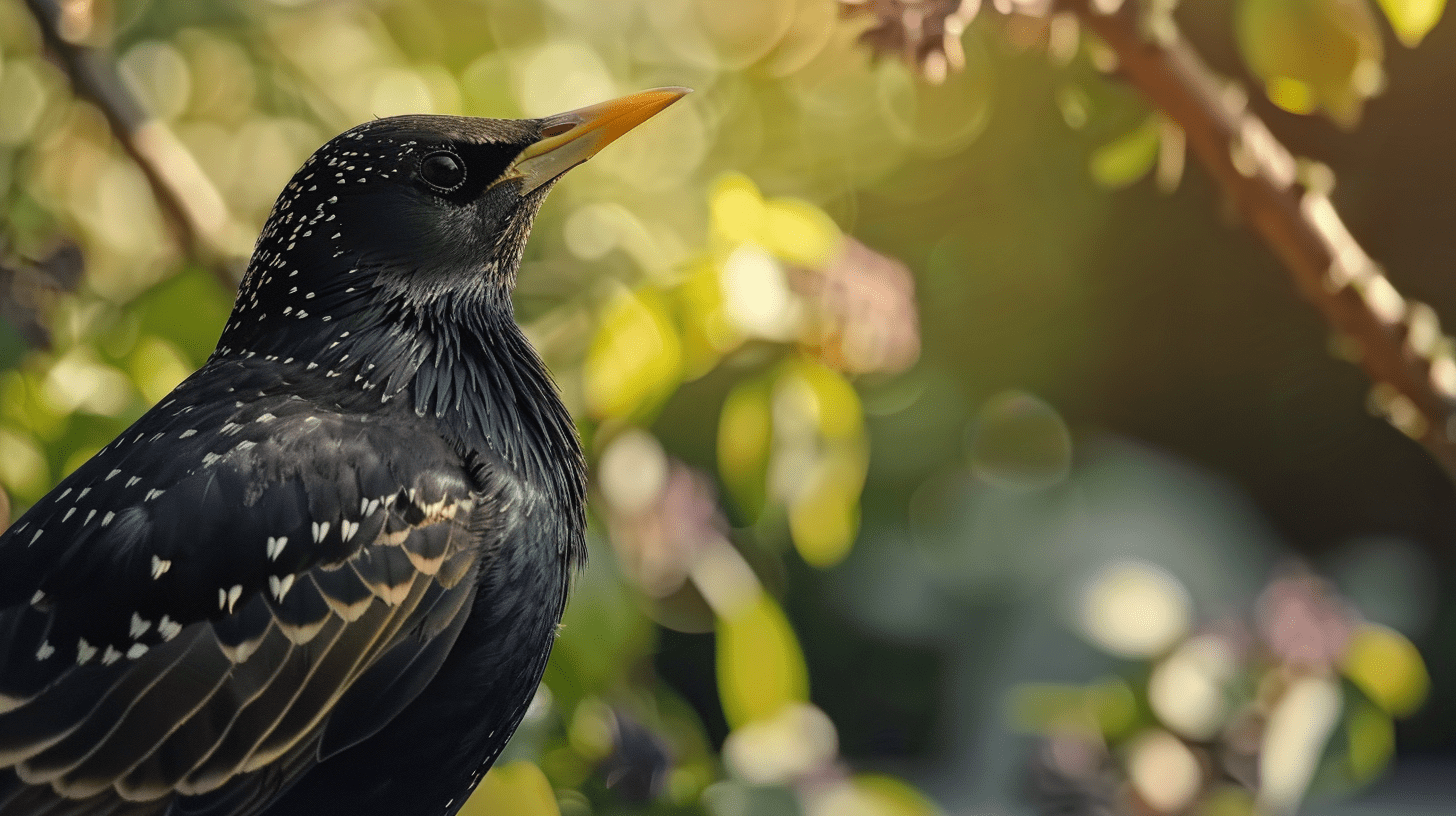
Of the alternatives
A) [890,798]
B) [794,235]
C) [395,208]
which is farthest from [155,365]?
[890,798]

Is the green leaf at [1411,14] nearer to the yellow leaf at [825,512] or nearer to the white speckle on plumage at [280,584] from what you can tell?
the yellow leaf at [825,512]

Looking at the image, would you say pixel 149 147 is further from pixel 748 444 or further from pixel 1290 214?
pixel 1290 214

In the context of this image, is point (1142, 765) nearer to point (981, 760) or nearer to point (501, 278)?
point (981, 760)

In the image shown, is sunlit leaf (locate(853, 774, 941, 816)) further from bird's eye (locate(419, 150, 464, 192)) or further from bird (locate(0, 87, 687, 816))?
bird's eye (locate(419, 150, 464, 192))

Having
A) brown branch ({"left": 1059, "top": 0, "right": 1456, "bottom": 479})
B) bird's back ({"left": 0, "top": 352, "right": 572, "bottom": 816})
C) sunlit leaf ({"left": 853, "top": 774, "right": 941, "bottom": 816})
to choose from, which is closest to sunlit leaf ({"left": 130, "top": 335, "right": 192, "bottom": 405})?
bird's back ({"left": 0, "top": 352, "right": 572, "bottom": 816})

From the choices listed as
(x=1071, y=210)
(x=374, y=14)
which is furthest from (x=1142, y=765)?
(x=374, y=14)

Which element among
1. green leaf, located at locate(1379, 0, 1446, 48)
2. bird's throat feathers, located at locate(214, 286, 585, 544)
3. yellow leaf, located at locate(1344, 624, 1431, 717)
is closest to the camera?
green leaf, located at locate(1379, 0, 1446, 48)
